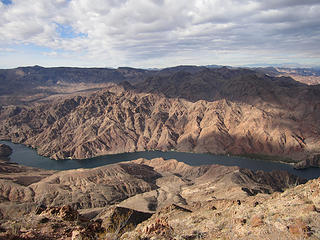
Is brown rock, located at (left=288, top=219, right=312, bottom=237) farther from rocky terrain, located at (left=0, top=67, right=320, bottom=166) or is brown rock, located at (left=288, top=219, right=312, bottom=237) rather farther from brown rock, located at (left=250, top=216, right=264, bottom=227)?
rocky terrain, located at (left=0, top=67, right=320, bottom=166)

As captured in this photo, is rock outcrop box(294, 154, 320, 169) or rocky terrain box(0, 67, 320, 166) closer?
rock outcrop box(294, 154, 320, 169)

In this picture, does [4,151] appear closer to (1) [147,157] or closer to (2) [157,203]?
(1) [147,157]

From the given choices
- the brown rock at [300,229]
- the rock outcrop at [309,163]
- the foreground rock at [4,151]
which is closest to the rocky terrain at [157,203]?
the brown rock at [300,229]

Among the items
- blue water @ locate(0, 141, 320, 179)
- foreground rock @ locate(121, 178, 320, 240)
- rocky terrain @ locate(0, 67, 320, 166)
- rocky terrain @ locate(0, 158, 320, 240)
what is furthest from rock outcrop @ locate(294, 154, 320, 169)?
foreground rock @ locate(121, 178, 320, 240)

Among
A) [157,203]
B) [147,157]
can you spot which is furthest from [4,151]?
[157,203]

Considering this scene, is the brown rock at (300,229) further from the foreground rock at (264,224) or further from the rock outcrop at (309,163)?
the rock outcrop at (309,163)

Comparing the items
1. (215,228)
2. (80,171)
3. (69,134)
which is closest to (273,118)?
(80,171)
